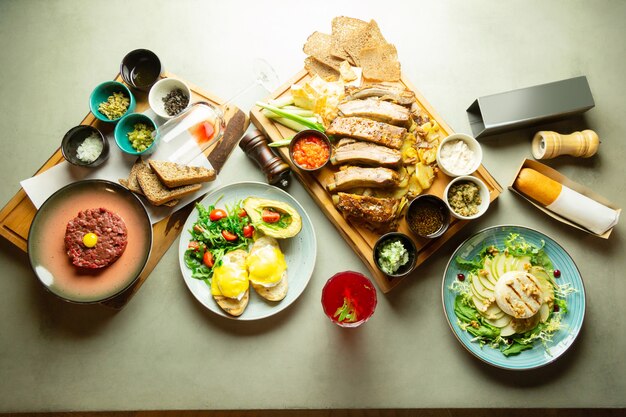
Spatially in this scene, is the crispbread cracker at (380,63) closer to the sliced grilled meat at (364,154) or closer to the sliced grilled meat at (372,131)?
the sliced grilled meat at (372,131)

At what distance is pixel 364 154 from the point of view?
8.42 feet

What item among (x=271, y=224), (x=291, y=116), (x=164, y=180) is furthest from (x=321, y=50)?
(x=164, y=180)

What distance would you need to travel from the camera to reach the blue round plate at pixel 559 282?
2.55 meters

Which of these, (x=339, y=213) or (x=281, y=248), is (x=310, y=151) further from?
(x=281, y=248)

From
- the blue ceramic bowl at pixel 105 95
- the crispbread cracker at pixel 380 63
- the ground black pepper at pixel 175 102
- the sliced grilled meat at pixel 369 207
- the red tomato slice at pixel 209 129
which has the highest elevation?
the blue ceramic bowl at pixel 105 95

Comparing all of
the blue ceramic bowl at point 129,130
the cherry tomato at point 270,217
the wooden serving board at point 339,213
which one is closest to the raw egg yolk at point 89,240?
the blue ceramic bowl at point 129,130

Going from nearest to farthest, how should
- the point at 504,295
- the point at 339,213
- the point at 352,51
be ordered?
the point at 504,295, the point at 339,213, the point at 352,51

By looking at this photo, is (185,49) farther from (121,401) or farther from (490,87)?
(121,401)

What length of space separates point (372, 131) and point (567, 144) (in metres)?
1.26

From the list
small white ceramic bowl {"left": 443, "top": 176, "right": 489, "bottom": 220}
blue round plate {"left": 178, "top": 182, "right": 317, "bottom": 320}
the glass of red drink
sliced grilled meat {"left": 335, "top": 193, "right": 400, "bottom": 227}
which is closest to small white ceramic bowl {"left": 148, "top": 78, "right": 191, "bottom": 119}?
blue round plate {"left": 178, "top": 182, "right": 317, "bottom": 320}

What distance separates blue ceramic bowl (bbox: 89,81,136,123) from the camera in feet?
8.87

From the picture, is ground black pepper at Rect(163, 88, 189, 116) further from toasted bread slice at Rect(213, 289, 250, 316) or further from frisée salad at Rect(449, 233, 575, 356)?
frisée salad at Rect(449, 233, 575, 356)

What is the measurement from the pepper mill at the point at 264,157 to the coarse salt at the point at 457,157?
3.17 feet

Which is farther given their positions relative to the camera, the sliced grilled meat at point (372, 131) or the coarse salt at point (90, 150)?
the coarse salt at point (90, 150)
